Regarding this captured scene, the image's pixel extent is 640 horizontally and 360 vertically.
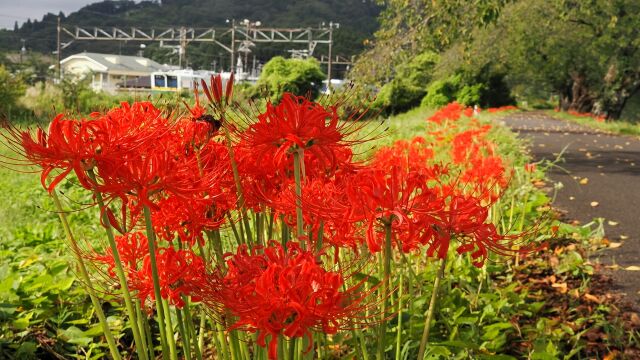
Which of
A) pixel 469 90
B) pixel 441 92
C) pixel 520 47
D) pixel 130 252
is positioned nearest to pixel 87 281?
pixel 130 252

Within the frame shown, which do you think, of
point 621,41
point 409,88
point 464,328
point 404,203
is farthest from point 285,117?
point 409,88

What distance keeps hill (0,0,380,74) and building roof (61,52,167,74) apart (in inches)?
153

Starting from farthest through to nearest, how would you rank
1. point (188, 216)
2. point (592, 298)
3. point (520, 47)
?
point (520, 47), point (592, 298), point (188, 216)

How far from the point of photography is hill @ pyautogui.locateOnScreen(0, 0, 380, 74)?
77.8m

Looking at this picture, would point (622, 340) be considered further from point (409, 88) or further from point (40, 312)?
point (409, 88)

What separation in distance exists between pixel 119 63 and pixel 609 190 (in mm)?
68259

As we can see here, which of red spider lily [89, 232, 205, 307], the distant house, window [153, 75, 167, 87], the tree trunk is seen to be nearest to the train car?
window [153, 75, 167, 87]

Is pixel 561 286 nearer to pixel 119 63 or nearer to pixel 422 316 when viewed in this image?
pixel 422 316

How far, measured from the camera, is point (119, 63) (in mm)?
68000

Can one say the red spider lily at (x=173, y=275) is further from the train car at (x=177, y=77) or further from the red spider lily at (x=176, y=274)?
the train car at (x=177, y=77)

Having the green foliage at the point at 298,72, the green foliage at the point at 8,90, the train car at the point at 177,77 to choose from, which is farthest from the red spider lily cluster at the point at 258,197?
the train car at the point at 177,77

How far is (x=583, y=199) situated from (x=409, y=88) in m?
19.5

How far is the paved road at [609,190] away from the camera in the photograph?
3838mm

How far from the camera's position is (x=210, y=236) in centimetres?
143
